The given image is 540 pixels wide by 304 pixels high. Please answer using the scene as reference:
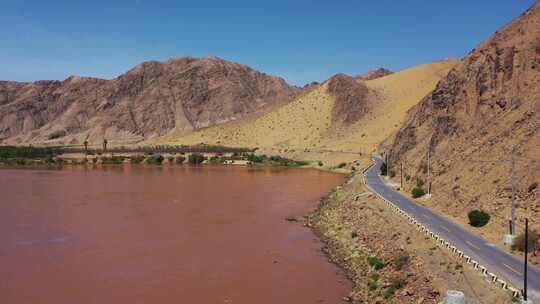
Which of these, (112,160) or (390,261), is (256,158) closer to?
(112,160)

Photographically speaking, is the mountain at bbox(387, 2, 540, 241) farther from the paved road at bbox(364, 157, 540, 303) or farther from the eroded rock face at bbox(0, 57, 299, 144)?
the eroded rock face at bbox(0, 57, 299, 144)

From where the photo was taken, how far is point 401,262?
888 inches

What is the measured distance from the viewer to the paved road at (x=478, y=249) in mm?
17969

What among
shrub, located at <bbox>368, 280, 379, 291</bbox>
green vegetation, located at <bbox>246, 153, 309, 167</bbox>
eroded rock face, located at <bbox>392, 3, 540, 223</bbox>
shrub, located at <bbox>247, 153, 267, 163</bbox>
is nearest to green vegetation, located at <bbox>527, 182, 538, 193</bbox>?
eroded rock face, located at <bbox>392, 3, 540, 223</bbox>

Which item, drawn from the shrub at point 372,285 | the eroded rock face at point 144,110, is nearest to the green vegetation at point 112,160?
the eroded rock face at point 144,110

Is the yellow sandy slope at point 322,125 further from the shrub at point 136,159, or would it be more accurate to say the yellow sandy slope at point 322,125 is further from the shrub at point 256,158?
the shrub at point 136,159

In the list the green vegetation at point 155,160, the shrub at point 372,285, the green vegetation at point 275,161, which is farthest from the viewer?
the green vegetation at point 155,160

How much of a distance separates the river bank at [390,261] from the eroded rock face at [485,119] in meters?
5.65

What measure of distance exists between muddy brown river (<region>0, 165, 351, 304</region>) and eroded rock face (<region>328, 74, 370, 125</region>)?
75.1 m

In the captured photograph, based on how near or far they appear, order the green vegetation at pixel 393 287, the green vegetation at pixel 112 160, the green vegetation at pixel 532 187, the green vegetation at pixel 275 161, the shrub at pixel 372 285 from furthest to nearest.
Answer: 1. the green vegetation at pixel 112 160
2. the green vegetation at pixel 275 161
3. the green vegetation at pixel 532 187
4. the shrub at pixel 372 285
5. the green vegetation at pixel 393 287

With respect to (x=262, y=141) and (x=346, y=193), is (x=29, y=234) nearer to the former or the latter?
(x=346, y=193)

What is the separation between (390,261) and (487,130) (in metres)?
17.4

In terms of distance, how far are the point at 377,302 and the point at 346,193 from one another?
2687 centimetres

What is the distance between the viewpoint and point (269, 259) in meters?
27.6
